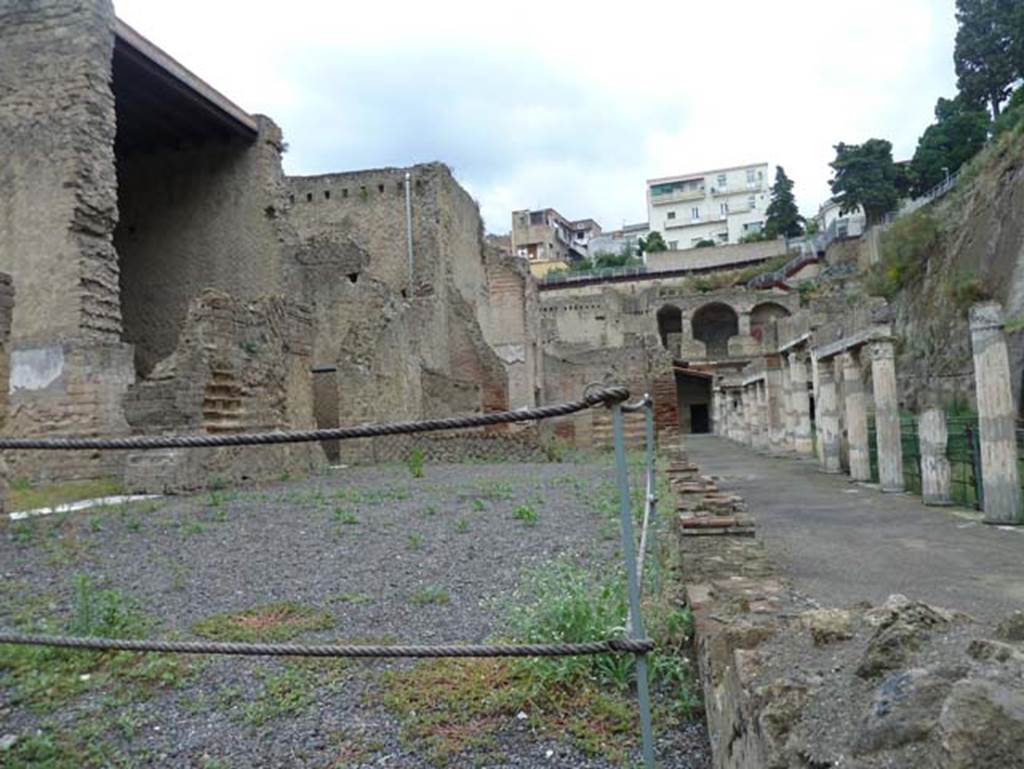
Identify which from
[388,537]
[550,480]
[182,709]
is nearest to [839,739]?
[182,709]

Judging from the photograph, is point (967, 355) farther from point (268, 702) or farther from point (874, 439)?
point (268, 702)

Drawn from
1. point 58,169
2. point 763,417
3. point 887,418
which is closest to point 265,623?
point 887,418

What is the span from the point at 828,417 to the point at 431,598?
12.5 metres

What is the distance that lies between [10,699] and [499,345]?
92.0 ft

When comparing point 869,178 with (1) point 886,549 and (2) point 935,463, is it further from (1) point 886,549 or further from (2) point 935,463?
(1) point 886,549

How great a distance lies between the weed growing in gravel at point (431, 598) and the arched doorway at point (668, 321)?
48.0 metres

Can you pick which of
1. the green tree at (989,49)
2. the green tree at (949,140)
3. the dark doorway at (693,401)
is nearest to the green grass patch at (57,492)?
the dark doorway at (693,401)

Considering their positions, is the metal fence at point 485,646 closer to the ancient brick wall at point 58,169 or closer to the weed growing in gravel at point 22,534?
the weed growing in gravel at point 22,534

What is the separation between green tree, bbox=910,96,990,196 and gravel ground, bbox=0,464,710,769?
47018mm

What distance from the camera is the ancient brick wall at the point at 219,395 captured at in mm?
10539

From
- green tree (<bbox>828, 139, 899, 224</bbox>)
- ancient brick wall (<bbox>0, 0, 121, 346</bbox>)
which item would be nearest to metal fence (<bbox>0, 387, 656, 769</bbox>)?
ancient brick wall (<bbox>0, 0, 121, 346</bbox>)

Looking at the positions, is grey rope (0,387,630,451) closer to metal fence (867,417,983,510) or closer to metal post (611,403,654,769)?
metal post (611,403,654,769)

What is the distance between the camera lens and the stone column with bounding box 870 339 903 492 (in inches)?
434

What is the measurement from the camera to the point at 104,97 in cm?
1315
